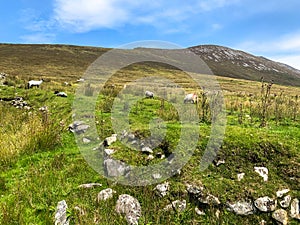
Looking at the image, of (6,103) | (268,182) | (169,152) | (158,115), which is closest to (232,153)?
(268,182)

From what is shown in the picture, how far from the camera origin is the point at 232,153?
706cm

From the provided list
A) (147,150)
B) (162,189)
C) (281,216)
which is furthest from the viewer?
(147,150)

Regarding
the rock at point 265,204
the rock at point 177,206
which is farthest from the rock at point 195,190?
the rock at point 265,204

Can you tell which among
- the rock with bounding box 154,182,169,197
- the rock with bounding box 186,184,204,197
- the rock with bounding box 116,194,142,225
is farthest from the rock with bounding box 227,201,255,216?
the rock with bounding box 116,194,142,225

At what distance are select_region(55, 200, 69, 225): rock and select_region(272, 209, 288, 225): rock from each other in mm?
4056

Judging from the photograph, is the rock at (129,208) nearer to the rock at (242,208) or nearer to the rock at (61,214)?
the rock at (61,214)

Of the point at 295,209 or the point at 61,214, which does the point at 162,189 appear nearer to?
the point at 61,214

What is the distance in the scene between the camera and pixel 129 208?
19.0 feet

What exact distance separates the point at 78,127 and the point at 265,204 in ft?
21.9

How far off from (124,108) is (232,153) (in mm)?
6619

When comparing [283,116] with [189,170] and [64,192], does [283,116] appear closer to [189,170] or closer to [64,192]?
[189,170]

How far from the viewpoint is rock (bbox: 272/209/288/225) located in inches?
216

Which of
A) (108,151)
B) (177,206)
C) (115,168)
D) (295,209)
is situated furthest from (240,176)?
(108,151)

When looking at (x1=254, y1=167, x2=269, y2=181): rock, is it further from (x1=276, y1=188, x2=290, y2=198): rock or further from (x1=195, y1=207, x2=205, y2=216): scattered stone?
(x1=195, y1=207, x2=205, y2=216): scattered stone
